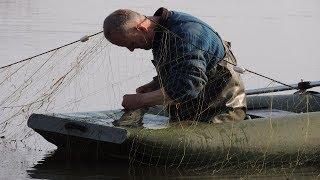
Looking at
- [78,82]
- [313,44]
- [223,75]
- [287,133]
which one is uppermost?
[223,75]

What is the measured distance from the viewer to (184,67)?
25.8ft

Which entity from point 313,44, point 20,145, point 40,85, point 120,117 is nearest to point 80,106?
point 40,85

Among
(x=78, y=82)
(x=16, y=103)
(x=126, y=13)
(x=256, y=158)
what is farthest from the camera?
(x=78, y=82)

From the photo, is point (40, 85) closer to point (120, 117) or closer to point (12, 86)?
point (12, 86)

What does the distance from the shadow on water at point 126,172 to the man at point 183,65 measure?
0.48 meters

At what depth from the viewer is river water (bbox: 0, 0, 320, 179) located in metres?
8.49

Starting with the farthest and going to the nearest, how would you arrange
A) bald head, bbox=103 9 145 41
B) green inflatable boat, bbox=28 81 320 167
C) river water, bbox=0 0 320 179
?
river water, bbox=0 0 320 179
green inflatable boat, bbox=28 81 320 167
bald head, bbox=103 9 145 41

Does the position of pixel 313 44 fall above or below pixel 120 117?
below

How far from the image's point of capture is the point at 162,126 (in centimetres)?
836

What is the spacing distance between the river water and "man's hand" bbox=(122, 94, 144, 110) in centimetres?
60

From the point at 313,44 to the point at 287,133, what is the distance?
533 inches

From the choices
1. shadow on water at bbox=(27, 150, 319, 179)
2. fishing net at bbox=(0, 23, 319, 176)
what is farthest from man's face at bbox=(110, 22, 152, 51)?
shadow on water at bbox=(27, 150, 319, 179)

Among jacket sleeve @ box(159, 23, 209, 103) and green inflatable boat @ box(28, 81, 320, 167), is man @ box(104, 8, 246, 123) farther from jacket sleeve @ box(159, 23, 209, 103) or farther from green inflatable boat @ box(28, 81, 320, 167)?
green inflatable boat @ box(28, 81, 320, 167)

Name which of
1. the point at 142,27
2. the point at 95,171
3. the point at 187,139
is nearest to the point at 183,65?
the point at 142,27
